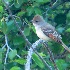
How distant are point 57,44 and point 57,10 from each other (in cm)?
75

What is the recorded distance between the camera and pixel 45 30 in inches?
230

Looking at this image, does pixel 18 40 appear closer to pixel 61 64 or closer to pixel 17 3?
pixel 17 3

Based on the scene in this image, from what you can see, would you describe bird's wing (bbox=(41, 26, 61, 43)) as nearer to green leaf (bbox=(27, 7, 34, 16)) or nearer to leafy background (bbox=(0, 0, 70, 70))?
leafy background (bbox=(0, 0, 70, 70))

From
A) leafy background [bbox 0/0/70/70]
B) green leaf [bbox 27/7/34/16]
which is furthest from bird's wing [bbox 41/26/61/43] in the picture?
green leaf [bbox 27/7/34/16]

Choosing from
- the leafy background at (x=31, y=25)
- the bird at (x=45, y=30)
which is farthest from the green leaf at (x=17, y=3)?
the bird at (x=45, y=30)

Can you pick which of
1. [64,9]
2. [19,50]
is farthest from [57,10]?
[19,50]

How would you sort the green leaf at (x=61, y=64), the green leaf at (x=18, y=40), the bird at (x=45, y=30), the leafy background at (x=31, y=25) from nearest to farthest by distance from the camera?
the green leaf at (x=61, y=64), the leafy background at (x=31, y=25), the bird at (x=45, y=30), the green leaf at (x=18, y=40)

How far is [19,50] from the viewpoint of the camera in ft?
19.7

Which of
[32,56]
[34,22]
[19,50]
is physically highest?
[34,22]

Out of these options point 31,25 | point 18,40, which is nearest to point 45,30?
point 31,25

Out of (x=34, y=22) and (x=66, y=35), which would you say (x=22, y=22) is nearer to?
(x=34, y=22)

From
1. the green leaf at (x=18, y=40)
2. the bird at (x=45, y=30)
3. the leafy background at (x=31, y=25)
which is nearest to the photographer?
the leafy background at (x=31, y=25)

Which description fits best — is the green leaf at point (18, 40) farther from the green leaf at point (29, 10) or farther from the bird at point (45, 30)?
the green leaf at point (29, 10)

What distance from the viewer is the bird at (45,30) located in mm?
5609
